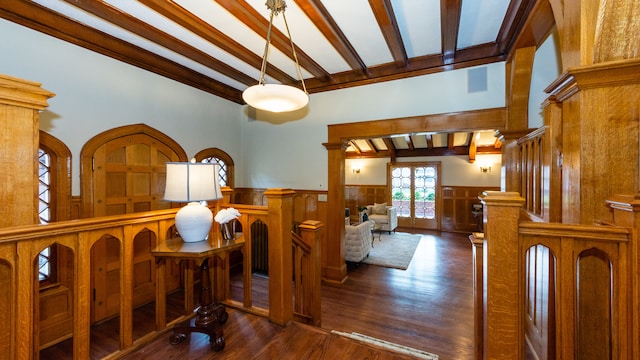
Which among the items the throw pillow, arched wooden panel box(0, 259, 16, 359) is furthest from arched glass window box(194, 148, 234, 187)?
the throw pillow

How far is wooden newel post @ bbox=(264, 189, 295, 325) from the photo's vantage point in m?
1.93

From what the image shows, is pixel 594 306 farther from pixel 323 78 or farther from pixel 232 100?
pixel 232 100

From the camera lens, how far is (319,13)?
2.19 meters

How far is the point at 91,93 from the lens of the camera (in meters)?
2.60

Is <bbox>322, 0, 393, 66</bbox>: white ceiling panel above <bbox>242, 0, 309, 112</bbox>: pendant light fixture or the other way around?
above

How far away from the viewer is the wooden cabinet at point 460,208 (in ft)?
23.7

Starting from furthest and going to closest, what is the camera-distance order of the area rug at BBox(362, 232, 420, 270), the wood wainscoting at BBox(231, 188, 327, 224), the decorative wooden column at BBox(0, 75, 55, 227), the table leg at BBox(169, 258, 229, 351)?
the area rug at BBox(362, 232, 420, 270), the wood wainscoting at BBox(231, 188, 327, 224), the table leg at BBox(169, 258, 229, 351), the decorative wooden column at BBox(0, 75, 55, 227)

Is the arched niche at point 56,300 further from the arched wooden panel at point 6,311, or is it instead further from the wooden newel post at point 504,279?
the wooden newel post at point 504,279

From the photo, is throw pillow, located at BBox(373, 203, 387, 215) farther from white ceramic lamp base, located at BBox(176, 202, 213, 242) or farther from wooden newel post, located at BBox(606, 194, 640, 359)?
wooden newel post, located at BBox(606, 194, 640, 359)

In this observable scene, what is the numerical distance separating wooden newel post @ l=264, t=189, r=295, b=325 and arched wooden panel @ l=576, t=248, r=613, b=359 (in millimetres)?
1690

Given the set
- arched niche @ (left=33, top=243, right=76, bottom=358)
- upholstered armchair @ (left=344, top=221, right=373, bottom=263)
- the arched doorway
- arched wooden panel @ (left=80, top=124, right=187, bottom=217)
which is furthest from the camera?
upholstered armchair @ (left=344, top=221, right=373, bottom=263)

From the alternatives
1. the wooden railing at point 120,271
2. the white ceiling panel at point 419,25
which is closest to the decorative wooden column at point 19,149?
the wooden railing at point 120,271

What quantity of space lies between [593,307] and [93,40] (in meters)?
4.35

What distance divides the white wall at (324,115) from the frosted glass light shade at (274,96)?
1.74 m
